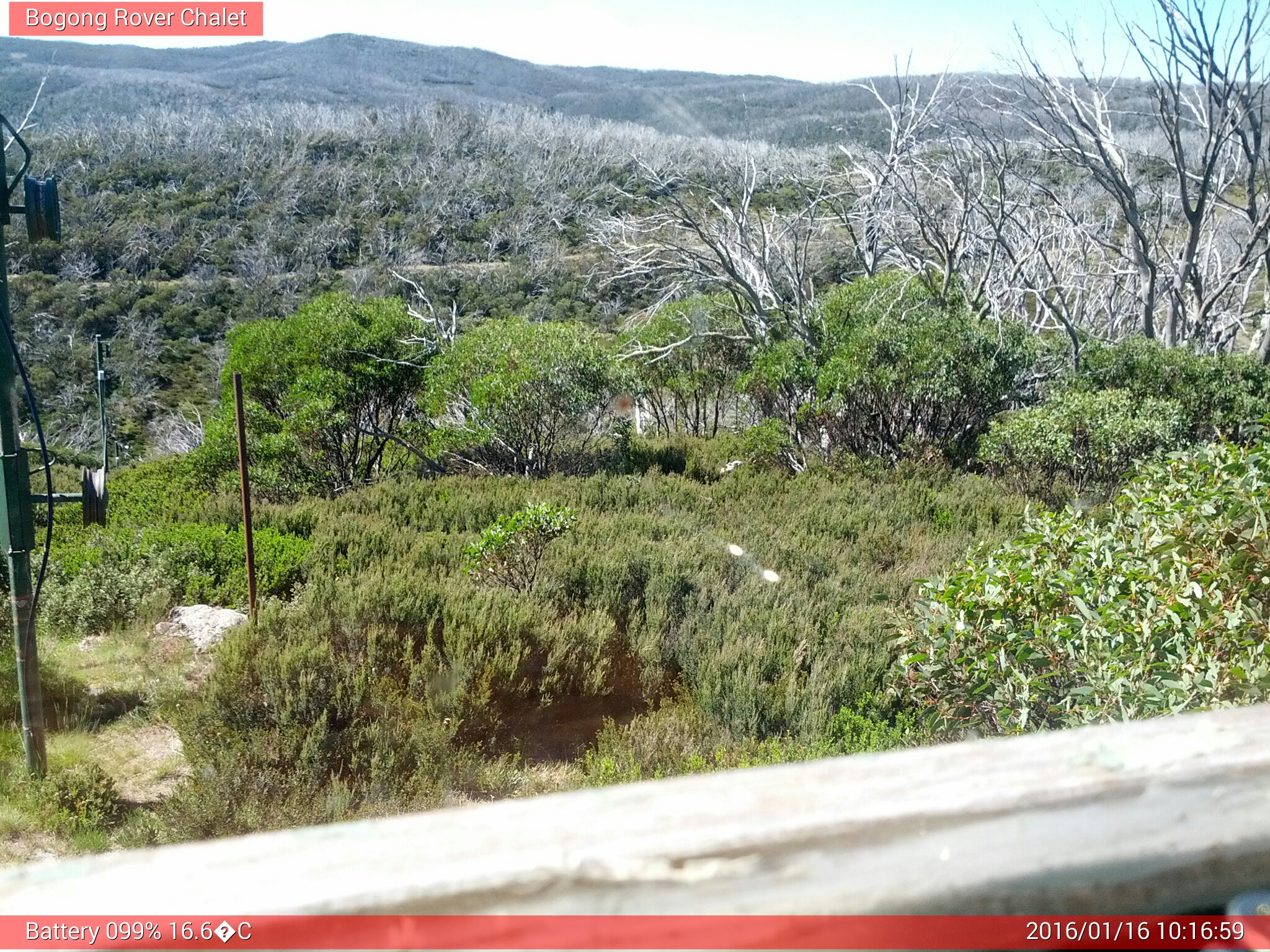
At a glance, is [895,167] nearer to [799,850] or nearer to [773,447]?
[773,447]

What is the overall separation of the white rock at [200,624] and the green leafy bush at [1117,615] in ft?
14.3

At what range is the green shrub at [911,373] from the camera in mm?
10391

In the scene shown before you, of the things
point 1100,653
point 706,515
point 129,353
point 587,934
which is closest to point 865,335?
point 706,515

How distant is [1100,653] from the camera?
3.06m

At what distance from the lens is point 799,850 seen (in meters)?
0.71

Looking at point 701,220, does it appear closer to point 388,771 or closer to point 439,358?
point 439,358

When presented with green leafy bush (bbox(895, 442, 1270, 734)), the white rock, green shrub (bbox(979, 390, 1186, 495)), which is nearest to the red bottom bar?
green leafy bush (bbox(895, 442, 1270, 734))

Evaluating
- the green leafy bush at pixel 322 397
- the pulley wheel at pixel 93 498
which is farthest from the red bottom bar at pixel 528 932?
the green leafy bush at pixel 322 397

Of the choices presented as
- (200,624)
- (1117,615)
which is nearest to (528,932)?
(1117,615)

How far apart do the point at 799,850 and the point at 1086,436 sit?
382 inches

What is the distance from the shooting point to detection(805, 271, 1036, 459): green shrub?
34.1 ft

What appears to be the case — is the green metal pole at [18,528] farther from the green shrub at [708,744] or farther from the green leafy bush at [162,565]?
the green shrub at [708,744]

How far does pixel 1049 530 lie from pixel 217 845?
391cm

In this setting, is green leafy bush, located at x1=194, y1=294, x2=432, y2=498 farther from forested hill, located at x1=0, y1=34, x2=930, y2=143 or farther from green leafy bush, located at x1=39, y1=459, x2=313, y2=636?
forested hill, located at x1=0, y1=34, x2=930, y2=143
